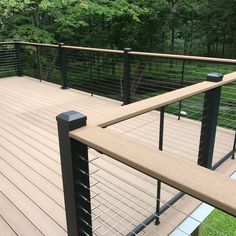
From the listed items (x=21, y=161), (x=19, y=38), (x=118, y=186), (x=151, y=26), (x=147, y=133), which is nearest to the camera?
(x=118, y=186)

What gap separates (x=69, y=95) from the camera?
5957mm

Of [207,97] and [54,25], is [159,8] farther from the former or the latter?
[207,97]

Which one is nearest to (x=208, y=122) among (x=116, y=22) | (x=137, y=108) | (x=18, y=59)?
(x=137, y=108)

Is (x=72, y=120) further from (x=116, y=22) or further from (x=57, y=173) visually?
(x=116, y=22)

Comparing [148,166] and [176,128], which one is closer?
[148,166]

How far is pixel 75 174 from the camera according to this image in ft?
4.25

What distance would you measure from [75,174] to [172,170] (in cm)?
54

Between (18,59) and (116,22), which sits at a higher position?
(116,22)

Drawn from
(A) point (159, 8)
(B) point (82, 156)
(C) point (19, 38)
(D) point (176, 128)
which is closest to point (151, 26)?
(A) point (159, 8)

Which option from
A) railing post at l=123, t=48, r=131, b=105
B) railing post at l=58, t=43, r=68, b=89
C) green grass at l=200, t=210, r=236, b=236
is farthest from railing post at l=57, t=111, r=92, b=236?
railing post at l=58, t=43, r=68, b=89

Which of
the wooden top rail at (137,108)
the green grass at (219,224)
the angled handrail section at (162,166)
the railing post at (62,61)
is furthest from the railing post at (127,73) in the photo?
the angled handrail section at (162,166)

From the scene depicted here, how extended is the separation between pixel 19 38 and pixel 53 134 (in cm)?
551

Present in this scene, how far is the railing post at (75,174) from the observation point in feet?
3.99

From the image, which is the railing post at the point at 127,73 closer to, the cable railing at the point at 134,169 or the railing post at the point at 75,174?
the cable railing at the point at 134,169
